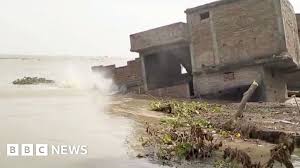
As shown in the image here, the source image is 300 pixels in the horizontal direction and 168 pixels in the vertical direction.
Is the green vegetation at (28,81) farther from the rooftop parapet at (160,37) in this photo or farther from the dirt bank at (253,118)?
the dirt bank at (253,118)

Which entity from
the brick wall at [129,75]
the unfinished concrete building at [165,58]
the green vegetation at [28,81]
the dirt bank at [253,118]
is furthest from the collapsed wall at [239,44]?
the green vegetation at [28,81]

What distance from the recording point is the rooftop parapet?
750 inches

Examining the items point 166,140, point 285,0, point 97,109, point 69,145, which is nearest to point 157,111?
point 97,109

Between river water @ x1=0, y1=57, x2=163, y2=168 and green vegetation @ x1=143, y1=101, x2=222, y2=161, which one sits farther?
green vegetation @ x1=143, y1=101, x2=222, y2=161

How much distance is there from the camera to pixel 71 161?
6512 mm

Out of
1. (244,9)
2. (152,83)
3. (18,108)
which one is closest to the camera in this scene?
(18,108)

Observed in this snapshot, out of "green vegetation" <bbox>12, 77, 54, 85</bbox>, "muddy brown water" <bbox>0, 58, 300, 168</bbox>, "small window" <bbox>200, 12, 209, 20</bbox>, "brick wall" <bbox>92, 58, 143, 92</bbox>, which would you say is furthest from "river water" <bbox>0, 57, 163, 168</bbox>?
"green vegetation" <bbox>12, 77, 54, 85</bbox>

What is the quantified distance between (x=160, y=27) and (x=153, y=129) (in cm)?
1091

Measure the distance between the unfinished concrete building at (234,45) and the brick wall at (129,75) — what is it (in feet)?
4.16

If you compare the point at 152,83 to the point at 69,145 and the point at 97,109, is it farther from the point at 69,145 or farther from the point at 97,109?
the point at 69,145

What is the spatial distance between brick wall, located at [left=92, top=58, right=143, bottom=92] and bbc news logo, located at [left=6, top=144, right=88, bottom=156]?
1341 cm

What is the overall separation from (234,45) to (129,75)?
227 inches

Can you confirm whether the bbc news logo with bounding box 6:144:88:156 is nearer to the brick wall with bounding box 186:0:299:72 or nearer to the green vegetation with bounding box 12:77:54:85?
the brick wall with bounding box 186:0:299:72

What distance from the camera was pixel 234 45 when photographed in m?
17.6
